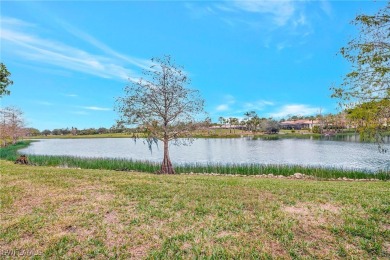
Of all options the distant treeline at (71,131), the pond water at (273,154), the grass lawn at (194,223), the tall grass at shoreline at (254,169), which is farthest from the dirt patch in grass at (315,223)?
the distant treeline at (71,131)

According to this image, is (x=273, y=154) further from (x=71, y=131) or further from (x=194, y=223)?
(x=71, y=131)

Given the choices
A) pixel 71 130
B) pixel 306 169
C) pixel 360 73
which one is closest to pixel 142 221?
pixel 360 73

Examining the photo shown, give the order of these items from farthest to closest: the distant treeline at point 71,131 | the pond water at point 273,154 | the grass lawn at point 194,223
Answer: the distant treeline at point 71,131
the pond water at point 273,154
the grass lawn at point 194,223

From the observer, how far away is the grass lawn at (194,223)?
13.7 ft

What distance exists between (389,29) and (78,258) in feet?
32.5

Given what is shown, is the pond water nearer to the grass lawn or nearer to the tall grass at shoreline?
the tall grass at shoreline

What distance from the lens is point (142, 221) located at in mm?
5215

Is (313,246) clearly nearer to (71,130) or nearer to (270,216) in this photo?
(270,216)

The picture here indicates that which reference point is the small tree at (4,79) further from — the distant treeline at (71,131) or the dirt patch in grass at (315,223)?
the distant treeline at (71,131)

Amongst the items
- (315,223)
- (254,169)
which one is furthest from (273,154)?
(315,223)

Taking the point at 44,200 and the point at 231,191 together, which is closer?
the point at 44,200

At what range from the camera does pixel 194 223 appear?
5.09 meters

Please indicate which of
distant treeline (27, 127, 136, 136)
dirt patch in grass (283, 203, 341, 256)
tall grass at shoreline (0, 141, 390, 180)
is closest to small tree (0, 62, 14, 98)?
tall grass at shoreline (0, 141, 390, 180)

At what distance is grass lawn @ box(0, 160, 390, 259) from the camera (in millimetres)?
4168
